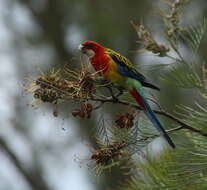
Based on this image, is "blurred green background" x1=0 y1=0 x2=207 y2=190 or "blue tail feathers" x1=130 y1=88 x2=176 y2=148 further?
"blurred green background" x1=0 y1=0 x2=207 y2=190

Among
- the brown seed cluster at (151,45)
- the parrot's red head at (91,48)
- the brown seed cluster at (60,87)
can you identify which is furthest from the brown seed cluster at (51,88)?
the parrot's red head at (91,48)

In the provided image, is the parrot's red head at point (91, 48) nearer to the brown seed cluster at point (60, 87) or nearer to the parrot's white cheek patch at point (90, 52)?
the parrot's white cheek patch at point (90, 52)

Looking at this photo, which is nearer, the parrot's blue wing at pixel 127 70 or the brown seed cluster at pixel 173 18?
the brown seed cluster at pixel 173 18

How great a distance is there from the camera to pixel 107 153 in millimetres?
2010

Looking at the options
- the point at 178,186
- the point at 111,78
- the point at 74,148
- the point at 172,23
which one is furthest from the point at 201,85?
the point at 74,148

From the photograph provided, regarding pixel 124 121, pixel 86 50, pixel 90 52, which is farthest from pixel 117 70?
pixel 124 121

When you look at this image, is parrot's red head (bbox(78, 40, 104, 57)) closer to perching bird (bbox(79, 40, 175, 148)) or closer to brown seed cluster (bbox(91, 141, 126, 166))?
perching bird (bbox(79, 40, 175, 148))

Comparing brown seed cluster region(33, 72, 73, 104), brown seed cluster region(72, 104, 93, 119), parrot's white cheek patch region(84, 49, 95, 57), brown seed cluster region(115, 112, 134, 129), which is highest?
parrot's white cheek patch region(84, 49, 95, 57)

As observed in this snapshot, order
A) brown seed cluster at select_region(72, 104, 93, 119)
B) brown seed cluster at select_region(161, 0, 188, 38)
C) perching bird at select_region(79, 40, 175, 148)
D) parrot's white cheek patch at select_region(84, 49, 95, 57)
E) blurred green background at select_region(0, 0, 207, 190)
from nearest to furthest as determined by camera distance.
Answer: brown seed cluster at select_region(161, 0, 188, 38) < brown seed cluster at select_region(72, 104, 93, 119) < perching bird at select_region(79, 40, 175, 148) < parrot's white cheek patch at select_region(84, 49, 95, 57) < blurred green background at select_region(0, 0, 207, 190)

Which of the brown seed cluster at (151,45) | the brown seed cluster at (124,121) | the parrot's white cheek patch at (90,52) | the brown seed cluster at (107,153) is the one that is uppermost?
the parrot's white cheek patch at (90,52)

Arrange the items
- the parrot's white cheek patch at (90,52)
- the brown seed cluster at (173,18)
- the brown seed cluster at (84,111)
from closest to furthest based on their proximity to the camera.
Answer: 1. the brown seed cluster at (173,18)
2. the brown seed cluster at (84,111)
3. the parrot's white cheek patch at (90,52)

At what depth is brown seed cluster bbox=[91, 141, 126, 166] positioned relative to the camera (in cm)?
201

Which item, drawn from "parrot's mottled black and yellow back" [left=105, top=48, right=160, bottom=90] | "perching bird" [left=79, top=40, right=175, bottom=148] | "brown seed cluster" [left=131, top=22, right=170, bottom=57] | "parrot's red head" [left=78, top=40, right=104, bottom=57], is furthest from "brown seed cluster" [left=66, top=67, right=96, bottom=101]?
"parrot's red head" [left=78, top=40, right=104, bottom=57]

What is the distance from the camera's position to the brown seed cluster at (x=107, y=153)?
2008 mm
